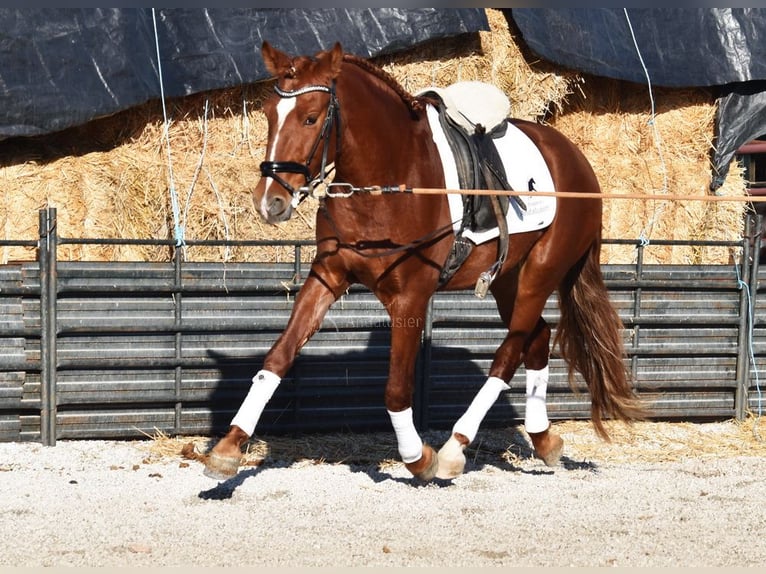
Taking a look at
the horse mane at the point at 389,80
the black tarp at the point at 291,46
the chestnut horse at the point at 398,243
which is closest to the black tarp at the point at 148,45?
the black tarp at the point at 291,46

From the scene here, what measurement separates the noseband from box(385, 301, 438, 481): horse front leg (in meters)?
0.90

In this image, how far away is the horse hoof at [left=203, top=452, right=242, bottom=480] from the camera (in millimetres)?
5512

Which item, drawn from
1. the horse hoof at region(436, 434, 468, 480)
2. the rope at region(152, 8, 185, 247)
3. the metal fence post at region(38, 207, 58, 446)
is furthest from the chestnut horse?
the rope at region(152, 8, 185, 247)

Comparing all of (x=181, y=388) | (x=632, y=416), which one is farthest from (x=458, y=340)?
(x=181, y=388)

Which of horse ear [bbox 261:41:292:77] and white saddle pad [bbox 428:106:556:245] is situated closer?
horse ear [bbox 261:41:292:77]

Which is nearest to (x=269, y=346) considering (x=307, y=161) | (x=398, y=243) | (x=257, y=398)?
(x=257, y=398)

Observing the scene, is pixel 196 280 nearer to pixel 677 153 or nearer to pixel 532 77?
pixel 532 77

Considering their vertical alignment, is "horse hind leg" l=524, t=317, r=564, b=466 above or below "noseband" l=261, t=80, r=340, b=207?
below

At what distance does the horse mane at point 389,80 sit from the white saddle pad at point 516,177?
176 millimetres

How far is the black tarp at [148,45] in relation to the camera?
293 inches

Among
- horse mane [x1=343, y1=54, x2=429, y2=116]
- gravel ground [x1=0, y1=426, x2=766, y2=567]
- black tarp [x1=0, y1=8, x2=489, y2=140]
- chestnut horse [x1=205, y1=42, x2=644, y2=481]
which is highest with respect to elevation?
black tarp [x1=0, y1=8, x2=489, y2=140]

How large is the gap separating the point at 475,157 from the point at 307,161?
1.26m

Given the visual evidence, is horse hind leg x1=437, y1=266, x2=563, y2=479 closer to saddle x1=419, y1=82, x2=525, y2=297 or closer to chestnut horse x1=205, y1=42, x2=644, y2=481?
chestnut horse x1=205, y1=42, x2=644, y2=481

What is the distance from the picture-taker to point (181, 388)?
7488 mm
